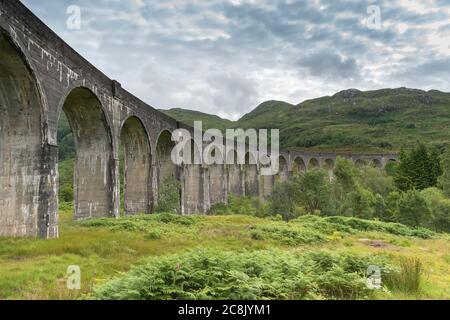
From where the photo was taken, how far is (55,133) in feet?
60.2

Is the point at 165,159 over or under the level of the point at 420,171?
over

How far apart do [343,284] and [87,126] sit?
21.8m

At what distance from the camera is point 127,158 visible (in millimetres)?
33938

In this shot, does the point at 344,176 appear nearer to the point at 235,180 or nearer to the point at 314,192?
the point at 314,192

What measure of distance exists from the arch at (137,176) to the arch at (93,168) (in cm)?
732

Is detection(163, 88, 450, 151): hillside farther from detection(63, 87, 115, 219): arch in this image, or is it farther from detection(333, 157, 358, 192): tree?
detection(63, 87, 115, 219): arch

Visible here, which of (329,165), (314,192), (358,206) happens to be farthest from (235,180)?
(329,165)

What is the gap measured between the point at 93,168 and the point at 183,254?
18455mm

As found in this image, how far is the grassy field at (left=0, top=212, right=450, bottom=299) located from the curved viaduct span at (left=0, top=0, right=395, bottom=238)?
2447mm

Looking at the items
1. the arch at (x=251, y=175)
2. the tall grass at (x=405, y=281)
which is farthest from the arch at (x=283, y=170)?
the tall grass at (x=405, y=281)

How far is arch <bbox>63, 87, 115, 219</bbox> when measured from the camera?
25766 millimetres
